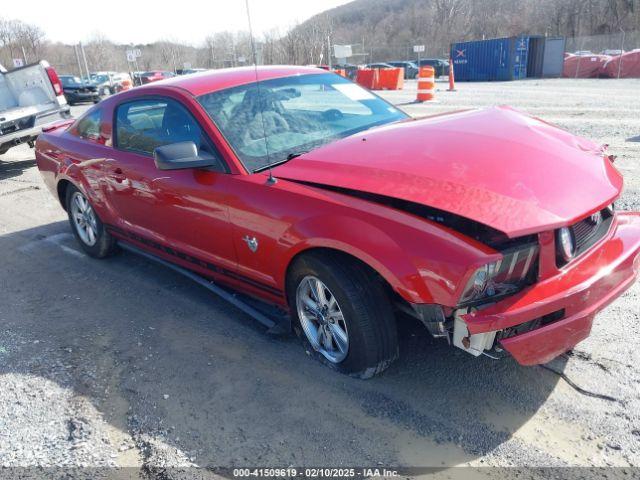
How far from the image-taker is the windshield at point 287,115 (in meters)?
3.28

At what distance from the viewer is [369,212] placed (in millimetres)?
2506

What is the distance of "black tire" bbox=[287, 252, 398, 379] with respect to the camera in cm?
263

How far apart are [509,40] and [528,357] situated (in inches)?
1150

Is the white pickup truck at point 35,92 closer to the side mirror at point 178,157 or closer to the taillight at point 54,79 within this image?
the taillight at point 54,79

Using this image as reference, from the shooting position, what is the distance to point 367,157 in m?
2.87

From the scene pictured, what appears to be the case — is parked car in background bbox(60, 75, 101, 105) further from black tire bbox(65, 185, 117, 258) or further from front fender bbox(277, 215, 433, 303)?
front fender bbox(277, 215, 433, 303)

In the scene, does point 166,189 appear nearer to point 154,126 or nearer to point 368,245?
point 154,126

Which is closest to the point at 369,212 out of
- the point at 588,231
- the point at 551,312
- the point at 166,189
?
the point at 551,312

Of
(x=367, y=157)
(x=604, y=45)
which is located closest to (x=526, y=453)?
(x=367, y=157)

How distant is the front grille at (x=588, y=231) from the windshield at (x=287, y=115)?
157 centimetres

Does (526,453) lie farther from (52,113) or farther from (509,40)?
(509,40)

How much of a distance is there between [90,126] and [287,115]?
2.15 metres

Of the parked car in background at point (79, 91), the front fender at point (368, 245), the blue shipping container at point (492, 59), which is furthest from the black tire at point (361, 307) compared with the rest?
the blue shipping container at point (492, 59)

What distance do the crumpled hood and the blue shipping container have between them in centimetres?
2706
